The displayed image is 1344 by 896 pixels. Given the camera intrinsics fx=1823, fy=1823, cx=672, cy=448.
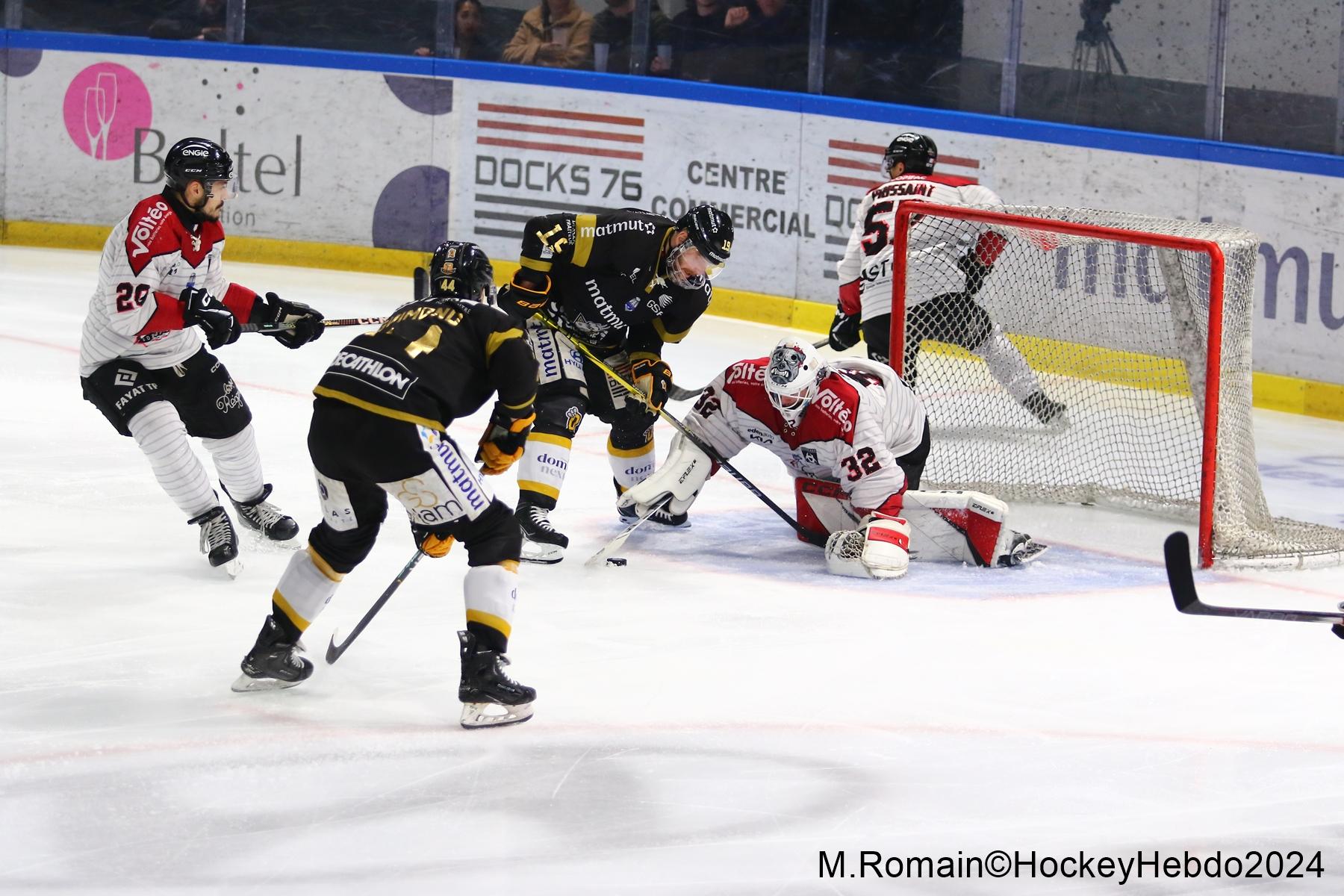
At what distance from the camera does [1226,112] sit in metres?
7.82

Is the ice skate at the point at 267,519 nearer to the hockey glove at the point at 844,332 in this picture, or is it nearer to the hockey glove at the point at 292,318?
the hockey glove at the point at 292,318

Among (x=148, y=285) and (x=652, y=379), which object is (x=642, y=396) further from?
(x=148, y=285)

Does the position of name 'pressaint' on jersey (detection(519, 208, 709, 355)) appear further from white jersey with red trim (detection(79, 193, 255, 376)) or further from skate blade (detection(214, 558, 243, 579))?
skate blade (detection(214, 558, 243, 579))

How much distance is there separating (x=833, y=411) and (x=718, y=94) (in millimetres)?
4500

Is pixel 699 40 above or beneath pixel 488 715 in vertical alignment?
above

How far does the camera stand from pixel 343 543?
3.81 metres

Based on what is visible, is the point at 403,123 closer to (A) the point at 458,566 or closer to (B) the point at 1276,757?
(A) the point at 458,566

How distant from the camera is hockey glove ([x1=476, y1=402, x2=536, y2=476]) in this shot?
12.4ft

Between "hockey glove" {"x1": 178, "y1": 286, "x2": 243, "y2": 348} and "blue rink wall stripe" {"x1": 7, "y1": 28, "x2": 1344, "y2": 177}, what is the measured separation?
15.2 feet

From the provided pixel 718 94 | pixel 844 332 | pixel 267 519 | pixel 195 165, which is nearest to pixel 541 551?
pixel 267 519

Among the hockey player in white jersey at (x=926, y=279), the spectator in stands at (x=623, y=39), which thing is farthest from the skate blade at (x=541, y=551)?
the spectator in stands at (x=623, y=39)

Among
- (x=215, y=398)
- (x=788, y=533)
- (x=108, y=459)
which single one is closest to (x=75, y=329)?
(x=108, y=459)

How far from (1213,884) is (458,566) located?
251 cm

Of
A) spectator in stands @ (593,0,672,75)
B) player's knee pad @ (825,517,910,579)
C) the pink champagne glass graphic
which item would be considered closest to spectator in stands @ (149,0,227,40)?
the pink champagne glass graphic
